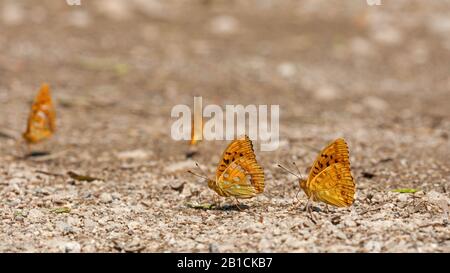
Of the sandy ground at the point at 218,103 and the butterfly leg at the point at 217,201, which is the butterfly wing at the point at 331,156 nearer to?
the sandy ground at the point at 218,103

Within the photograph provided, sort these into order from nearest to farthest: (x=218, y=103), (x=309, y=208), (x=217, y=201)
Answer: (x=309, y=208), (x=217, y=201), (x=218, y=103)

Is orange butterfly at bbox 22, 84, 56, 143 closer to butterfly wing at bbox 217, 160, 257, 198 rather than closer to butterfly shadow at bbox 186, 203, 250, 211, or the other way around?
butterfly shadow at bbox 186, 203, 250, 211

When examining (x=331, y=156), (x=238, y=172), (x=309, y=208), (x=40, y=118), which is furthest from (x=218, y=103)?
(x=331, y=156)

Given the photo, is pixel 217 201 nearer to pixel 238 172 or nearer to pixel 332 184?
pixel 238 172

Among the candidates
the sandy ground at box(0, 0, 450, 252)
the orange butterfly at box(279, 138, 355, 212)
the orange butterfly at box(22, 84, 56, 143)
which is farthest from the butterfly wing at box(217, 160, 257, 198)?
the orange butterfly at box(22, 84, 56, 143)

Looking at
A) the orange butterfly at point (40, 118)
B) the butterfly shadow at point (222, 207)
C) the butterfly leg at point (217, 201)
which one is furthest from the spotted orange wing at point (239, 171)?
the orange butterfly at point (40, 118)

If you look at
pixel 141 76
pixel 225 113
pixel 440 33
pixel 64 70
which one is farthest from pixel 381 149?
pixel 440 33
